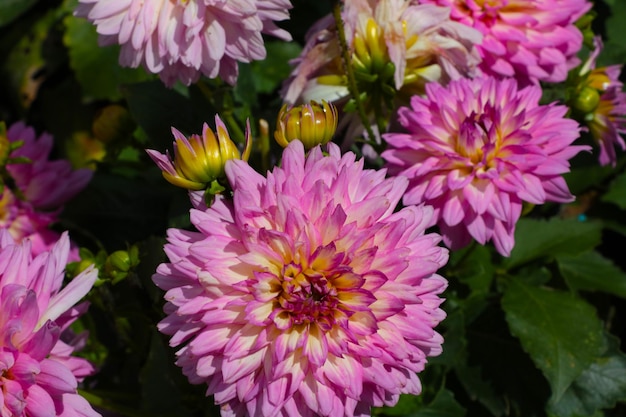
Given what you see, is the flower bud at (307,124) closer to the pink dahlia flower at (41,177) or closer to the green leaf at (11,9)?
the pink dahlia flower at (41,177)

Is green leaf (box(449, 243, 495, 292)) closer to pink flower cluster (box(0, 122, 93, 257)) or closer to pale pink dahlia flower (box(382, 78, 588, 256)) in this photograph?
pale pink dahlia flower (box(382, 78, 588, 256))

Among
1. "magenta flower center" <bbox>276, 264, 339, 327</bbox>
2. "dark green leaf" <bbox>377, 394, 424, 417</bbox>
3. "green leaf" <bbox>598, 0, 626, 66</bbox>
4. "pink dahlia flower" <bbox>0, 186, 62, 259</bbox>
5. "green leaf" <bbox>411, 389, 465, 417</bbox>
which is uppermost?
"magenta flower center" <bbox>276, 264, 339, 327</bbox>

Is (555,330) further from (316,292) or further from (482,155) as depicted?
(316,292)

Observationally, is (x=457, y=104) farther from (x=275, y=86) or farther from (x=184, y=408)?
(x=275, y=86)

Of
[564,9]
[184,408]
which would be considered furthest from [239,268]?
[564,9]

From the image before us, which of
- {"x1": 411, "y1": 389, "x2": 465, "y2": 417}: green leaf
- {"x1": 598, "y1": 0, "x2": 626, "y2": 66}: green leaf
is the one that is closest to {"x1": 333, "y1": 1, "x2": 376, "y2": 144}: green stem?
Answer: {"x1": 411, "y1": 389, "x2": 465, "y2": 417}: green leaf

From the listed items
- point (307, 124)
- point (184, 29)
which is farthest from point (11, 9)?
point (307, 124)
